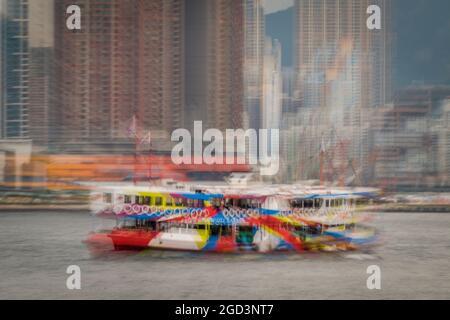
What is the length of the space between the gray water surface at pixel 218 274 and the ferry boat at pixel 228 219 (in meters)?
0.41

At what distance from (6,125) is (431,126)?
3495 cm

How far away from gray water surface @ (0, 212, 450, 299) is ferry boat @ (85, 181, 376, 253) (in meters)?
0.41

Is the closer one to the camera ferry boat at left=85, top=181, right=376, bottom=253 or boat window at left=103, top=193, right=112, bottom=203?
ferry boat at left=85, top=181, right=376, bottom=253

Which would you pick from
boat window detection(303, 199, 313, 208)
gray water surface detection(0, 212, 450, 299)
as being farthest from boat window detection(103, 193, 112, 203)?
boat window detection(303, 199, 313, 208)

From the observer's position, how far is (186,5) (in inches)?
1961

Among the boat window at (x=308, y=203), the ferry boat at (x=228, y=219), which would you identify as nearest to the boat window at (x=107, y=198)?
the ferry boat at (x=228, y=219)

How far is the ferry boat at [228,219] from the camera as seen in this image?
1473cm

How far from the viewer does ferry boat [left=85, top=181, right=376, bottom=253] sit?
14.7 meters

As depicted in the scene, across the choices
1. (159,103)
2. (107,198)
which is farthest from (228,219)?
(159,103)

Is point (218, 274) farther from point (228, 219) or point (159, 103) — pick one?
point (159, 103)

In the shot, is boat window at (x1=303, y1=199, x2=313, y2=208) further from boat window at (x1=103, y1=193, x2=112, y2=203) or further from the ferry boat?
boat window at (x1=103, y1=193, x2=112, y2=203)

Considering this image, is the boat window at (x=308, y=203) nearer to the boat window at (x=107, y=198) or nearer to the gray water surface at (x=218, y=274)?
the gray water surface at (x=218, y=274)

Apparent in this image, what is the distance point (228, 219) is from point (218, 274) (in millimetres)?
2615
